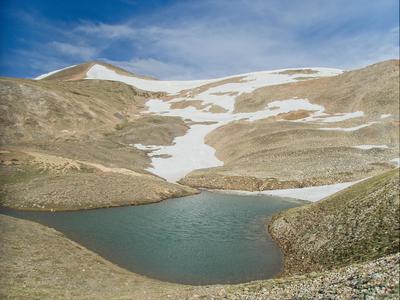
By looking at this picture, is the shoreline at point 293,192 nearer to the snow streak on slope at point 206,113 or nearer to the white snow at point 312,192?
the white snow at point 312,192

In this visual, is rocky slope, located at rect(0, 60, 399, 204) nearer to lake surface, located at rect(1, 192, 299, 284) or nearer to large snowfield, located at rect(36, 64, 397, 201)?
large snowfield, located at rect(36, 64, 397, 201)

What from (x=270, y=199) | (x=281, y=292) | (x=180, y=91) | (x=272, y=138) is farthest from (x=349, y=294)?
(x=180, y=91)

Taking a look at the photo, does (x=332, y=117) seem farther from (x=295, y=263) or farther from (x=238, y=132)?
(x=295, y=263)

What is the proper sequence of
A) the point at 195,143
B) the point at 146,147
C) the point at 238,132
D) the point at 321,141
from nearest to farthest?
the point at 321,141 < the point at 146,147 < the point at 238,132 < the point at 195,143

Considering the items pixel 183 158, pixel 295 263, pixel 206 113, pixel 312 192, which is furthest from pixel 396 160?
pixel 206 113

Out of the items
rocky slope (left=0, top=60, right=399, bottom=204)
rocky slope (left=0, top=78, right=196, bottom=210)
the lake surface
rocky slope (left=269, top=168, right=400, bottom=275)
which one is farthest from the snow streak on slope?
rocky slope (left=269, top=168, right=400, bottom=275)

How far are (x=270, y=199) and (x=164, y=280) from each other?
35.3 metres

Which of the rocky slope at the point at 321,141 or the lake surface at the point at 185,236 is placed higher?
the rocky slope at the point at 321,141

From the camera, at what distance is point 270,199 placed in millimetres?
59219

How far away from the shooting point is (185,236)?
38312mm

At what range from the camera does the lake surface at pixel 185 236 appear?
2856 cm

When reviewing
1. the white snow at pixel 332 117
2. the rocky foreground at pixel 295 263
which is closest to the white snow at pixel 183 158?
the white snow at pixel 332 117

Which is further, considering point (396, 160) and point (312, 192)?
point (396, 160)

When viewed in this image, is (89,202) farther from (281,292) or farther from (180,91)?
(180,91)
